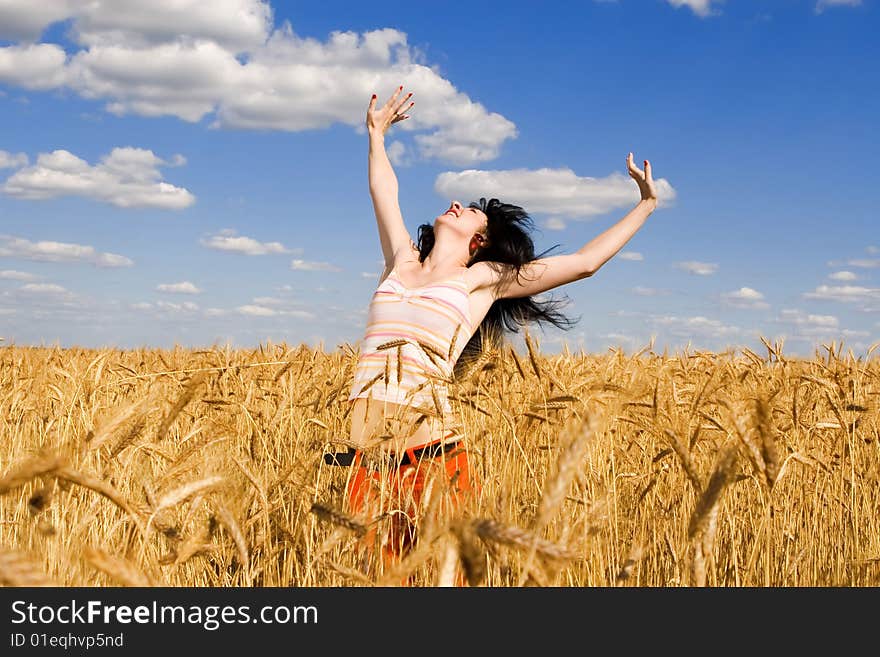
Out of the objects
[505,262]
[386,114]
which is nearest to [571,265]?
[505,262]

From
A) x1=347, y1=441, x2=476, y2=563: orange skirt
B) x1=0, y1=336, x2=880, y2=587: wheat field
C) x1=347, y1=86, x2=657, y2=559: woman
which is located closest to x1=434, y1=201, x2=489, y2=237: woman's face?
x1=347, y1=86, x2=657, y2=559: woman

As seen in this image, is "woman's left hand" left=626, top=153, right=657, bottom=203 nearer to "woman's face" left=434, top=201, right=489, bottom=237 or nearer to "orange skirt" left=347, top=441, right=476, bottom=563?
"woman's face" left=434, top=201, right=489, bottom=237

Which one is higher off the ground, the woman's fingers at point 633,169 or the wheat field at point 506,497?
the woman's fingers at point 633,169

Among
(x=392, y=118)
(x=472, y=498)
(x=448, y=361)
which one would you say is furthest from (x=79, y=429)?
(x=392, y=118)

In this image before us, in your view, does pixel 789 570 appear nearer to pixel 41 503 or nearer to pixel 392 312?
pixel 392 312

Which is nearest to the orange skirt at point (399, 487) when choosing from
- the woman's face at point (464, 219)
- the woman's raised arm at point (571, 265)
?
the woman's raised arm at point (571, 265)

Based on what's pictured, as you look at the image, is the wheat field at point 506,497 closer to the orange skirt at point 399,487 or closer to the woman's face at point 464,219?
the orange skirt at point 399,487

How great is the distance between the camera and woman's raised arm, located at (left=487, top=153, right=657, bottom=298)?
118 inches

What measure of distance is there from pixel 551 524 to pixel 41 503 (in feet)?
4.50

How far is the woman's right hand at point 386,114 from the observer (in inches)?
146

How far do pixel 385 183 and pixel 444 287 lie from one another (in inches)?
35.1

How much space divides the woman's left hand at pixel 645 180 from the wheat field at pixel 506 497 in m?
0.82

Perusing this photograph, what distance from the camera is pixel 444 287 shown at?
285cm
